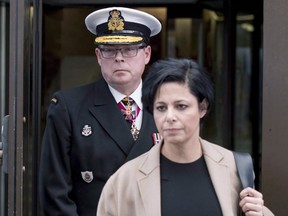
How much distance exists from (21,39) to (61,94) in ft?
1.17

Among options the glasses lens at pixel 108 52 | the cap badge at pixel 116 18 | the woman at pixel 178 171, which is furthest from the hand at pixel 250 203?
the cap badge at pixel 116 18

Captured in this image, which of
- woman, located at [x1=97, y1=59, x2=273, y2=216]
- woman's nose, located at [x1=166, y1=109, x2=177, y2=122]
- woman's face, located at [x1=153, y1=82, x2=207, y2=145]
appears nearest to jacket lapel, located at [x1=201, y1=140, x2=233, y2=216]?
woman, located at [x1=97, y1=59, x2=273, y2=216]

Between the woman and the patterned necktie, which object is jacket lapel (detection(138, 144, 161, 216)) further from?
the patterned necktie

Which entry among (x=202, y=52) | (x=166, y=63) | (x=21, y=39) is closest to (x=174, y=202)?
(x=166, y=63)

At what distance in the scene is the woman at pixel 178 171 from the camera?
2.47 metres

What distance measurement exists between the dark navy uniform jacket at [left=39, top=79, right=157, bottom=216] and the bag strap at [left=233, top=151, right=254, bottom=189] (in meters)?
0.66

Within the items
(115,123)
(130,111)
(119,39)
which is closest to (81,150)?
(115,123)

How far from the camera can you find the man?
3166mm

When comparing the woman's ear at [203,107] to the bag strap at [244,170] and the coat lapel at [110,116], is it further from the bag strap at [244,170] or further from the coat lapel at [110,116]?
the coat lapel at [110,116]

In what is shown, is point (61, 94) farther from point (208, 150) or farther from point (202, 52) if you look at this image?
point (202, 52)

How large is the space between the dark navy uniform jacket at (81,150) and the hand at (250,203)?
0.79 meters

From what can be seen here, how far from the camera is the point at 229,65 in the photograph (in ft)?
18.1

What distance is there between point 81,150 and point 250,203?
994mm

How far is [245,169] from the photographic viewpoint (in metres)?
2.59
